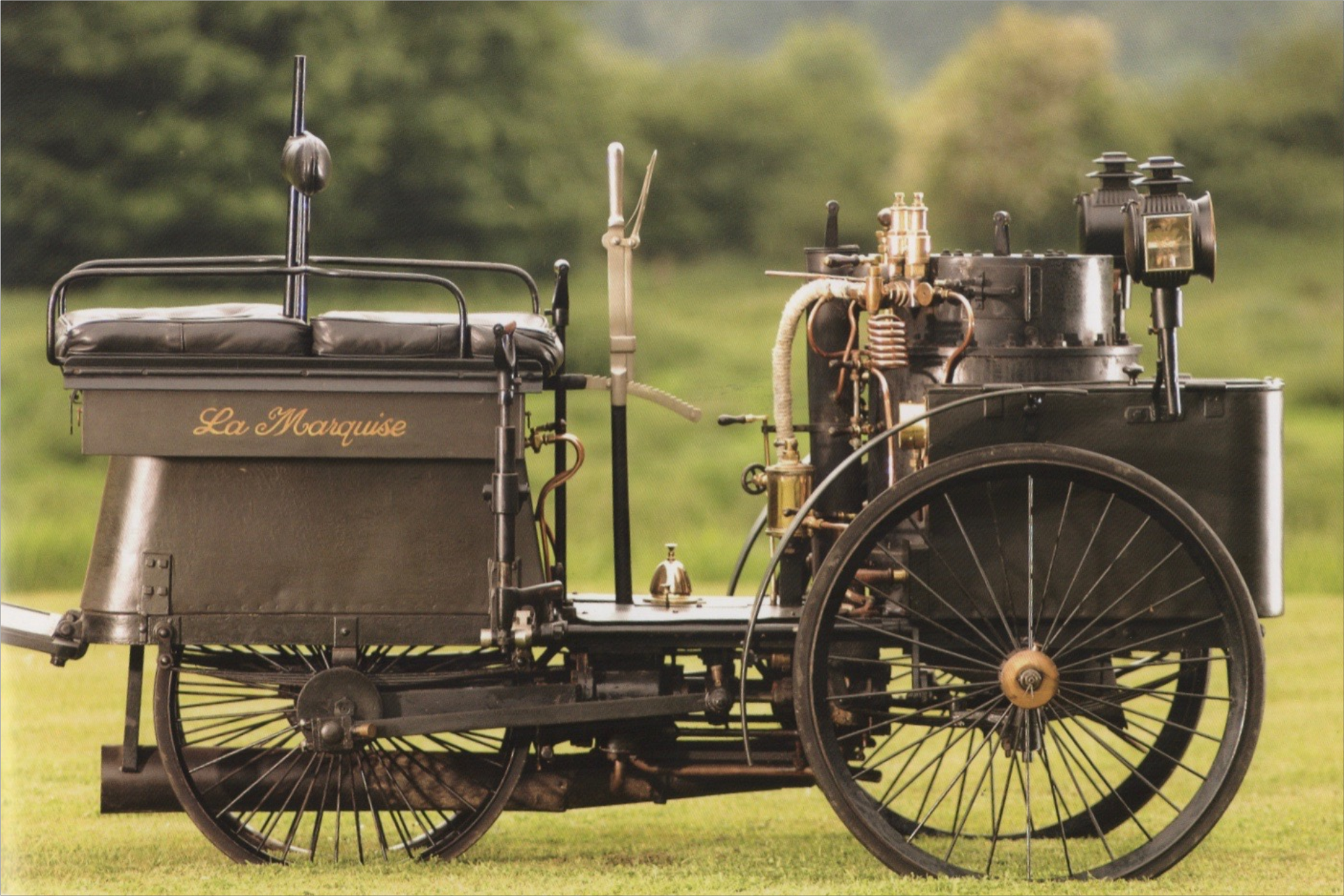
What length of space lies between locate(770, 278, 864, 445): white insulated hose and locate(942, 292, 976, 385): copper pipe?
0.97 ft

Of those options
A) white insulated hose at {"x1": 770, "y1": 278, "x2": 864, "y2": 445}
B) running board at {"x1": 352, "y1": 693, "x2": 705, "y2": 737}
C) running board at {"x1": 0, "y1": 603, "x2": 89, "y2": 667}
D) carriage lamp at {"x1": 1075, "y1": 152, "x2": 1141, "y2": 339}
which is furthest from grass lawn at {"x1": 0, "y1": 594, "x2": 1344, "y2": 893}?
carriage lamp at {"x1": 1075, "y1": 152, "x2": 1141, "y2": 339}

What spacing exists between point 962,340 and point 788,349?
0.44 m

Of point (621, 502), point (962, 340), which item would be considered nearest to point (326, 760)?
point (621, 502)

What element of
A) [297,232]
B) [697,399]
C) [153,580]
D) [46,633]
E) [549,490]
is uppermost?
[697,399]

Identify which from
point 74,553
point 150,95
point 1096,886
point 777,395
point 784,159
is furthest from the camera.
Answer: point 784,159

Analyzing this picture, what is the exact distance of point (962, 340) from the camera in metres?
4.57

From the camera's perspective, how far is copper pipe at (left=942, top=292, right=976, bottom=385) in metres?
4.48

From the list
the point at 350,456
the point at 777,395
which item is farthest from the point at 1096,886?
the point at 350,456

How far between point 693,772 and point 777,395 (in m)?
0.99

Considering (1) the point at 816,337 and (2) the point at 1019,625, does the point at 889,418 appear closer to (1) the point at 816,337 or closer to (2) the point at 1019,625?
(1) the point at 816,337

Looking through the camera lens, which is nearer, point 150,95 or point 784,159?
point 150,95

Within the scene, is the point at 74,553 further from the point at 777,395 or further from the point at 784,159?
the point at 777,395

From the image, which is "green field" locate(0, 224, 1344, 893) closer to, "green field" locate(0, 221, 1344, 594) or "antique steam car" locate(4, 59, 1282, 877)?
"green field" locate(0, 221, 1344, 594)

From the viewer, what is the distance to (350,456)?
435 cm
